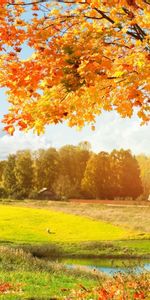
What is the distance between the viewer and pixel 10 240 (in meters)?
48.4

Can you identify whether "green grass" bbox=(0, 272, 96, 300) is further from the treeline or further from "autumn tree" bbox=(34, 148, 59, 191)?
"autumn tree" bbox=(34, 148, 59, 191)

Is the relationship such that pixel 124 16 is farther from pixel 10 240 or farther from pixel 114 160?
pixel 114 160

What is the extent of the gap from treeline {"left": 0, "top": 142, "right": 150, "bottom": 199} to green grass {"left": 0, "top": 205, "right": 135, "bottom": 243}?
28.8m

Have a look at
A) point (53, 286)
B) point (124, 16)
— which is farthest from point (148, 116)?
point (53, 286)

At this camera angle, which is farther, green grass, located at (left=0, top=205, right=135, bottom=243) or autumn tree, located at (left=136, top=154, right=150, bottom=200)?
autumn tree, located at (left=136, top=154, right=150, bottom=200)

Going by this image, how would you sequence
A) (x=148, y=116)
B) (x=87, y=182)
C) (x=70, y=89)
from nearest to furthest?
(x=70, y=89)
(x=148, y=116)
(x=87, y=182)

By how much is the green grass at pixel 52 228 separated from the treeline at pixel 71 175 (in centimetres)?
2880

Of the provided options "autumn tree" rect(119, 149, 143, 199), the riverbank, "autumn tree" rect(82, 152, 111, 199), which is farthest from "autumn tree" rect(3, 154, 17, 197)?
the riverbank

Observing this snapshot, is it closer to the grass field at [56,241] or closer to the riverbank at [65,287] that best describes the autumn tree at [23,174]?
the grass field at [56,241]

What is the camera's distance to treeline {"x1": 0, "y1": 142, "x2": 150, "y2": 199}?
9856cm

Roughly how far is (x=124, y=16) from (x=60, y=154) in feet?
329

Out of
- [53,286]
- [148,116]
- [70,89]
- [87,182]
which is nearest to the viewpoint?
[70,89]

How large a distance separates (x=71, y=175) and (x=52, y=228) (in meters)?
50.4

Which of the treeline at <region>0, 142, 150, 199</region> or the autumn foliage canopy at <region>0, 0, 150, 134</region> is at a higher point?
the autumn foliage canopy at <region>0, 0, 150, 134</region>
